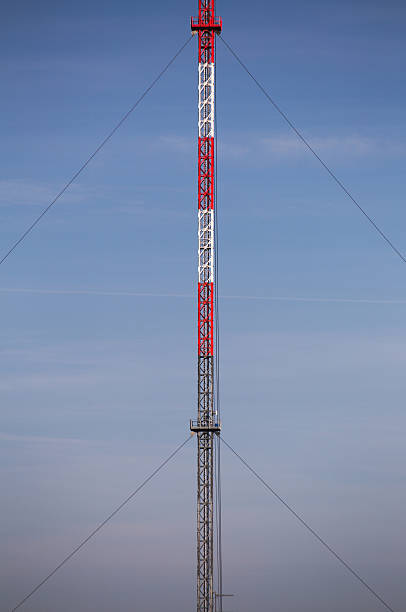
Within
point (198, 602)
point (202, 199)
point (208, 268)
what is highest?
point (202, 199)

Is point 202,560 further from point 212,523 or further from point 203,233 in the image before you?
point 203,233

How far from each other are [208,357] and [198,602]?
66.7 ft

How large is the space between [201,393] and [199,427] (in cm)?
295

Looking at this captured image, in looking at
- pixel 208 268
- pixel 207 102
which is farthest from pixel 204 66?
pixel 208 268

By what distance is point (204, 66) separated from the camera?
282 feet

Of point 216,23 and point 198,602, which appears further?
point 216,23

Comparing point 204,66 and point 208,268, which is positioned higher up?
point 204,66

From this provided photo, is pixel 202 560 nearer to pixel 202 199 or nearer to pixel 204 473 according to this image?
pixel 204 473

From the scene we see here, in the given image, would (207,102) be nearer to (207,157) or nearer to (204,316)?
(207,157)

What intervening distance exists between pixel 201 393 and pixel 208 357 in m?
3.11

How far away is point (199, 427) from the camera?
8144cm

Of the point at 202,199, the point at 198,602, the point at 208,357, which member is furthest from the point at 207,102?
the point at 198,602

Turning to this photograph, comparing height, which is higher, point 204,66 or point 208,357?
point 204,66

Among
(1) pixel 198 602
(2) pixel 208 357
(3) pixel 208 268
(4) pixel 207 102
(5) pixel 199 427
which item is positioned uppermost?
(4) pixel 207 102
